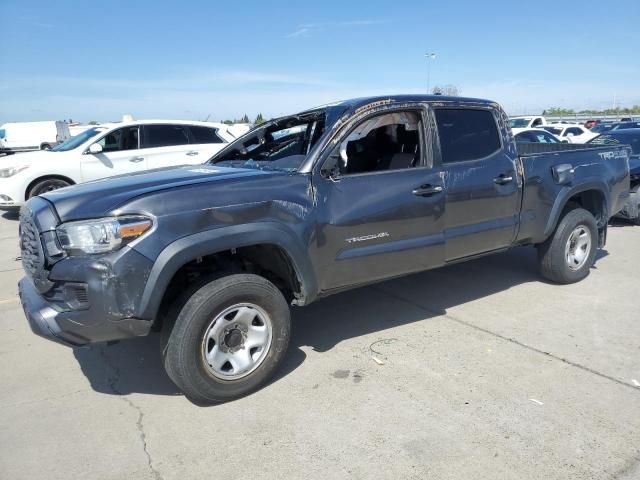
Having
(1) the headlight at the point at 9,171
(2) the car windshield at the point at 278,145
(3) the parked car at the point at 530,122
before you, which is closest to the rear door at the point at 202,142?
(1) the headlight at the point at 9,171

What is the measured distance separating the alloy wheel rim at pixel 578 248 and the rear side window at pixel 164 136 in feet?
23.9

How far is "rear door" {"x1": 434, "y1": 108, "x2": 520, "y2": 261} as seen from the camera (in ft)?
13.4

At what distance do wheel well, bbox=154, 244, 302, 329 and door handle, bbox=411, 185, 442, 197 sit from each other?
1189mm

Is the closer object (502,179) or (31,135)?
(502,179)

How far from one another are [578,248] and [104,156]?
25.7 ft

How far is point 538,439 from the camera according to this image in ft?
9.03

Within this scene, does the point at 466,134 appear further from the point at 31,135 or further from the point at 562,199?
the point at 31,135

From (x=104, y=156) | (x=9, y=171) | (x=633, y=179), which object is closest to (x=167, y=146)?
(x=104, y=156)

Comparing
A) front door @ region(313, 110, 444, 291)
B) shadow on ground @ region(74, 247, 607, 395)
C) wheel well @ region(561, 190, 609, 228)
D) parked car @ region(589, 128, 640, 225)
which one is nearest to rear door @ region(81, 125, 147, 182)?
shadow on ground @ region(74, 247, 607, 395)

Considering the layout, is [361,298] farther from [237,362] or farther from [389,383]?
[237,362]

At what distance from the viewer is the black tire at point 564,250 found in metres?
5.07

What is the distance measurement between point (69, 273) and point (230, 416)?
127 centimetres

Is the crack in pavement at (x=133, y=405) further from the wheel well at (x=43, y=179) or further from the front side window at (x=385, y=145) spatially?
the wheel well at (x=43, y=179)

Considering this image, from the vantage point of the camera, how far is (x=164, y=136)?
965 cm
